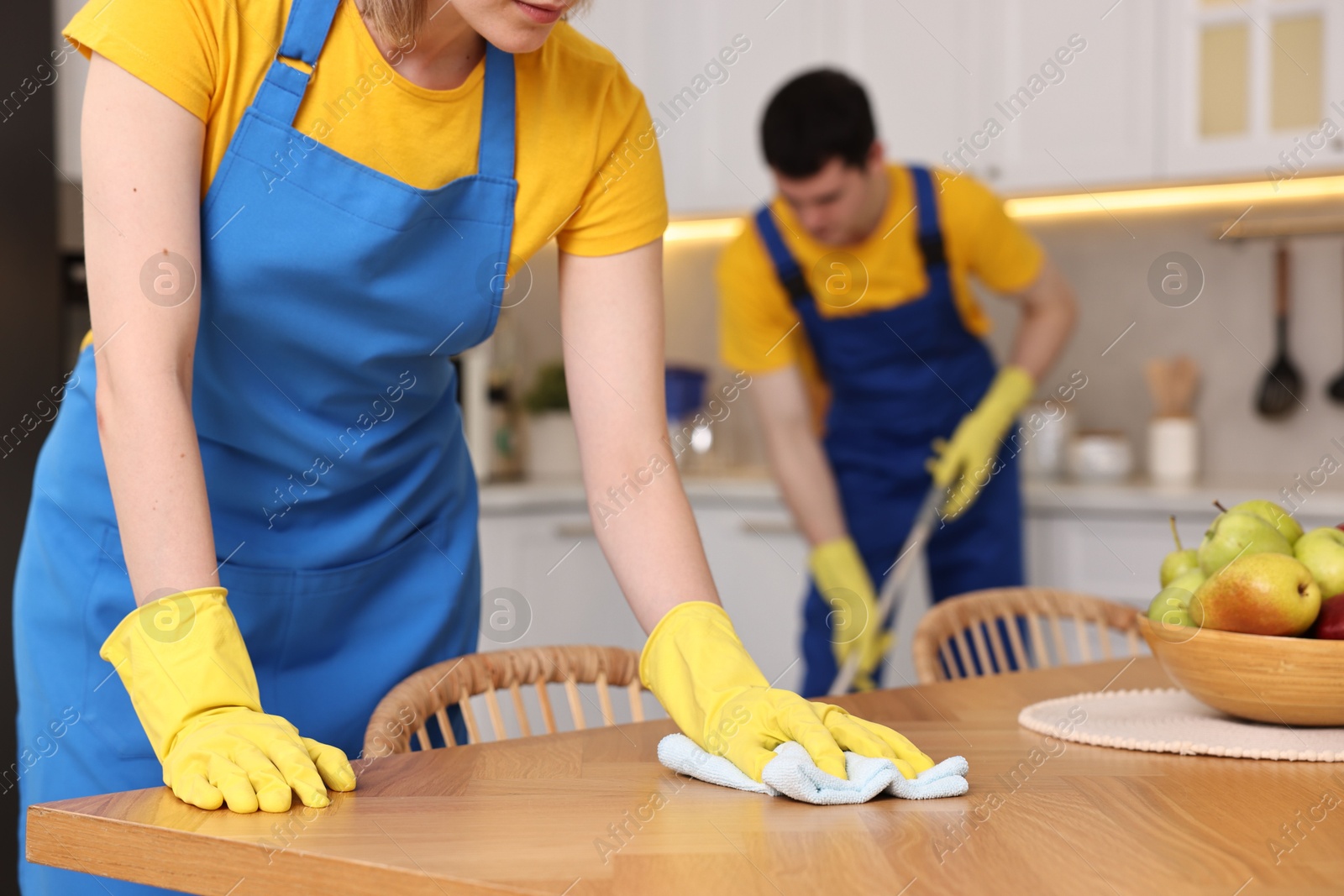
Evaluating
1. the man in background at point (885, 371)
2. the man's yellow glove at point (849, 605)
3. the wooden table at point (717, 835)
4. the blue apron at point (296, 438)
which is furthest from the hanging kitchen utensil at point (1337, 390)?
the blue apron at point (296, 438)

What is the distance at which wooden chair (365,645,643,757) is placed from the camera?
1.06 metres

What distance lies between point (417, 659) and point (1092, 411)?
2261mm

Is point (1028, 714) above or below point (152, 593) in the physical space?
below

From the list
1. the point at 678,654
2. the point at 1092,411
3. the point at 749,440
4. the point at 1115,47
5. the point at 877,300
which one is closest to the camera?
the point at 678,654

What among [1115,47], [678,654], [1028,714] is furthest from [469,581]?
[1115,47]

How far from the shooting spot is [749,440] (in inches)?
138

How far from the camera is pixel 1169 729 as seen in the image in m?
0.97

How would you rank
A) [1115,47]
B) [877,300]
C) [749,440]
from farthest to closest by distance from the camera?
[749,440] < [1115,47] < [877,300]

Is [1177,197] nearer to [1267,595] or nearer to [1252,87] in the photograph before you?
[1252,87]

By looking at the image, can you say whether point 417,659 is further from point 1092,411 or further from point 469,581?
point 1092,411

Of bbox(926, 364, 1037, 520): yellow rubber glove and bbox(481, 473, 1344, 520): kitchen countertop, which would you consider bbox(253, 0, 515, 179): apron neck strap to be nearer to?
bbox(926, 364, 1037, 520): yellow rubber glove

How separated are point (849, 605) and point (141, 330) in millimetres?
1764

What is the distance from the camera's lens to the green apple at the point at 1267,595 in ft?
2.90

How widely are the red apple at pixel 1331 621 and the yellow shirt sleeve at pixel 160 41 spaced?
0.84 m
